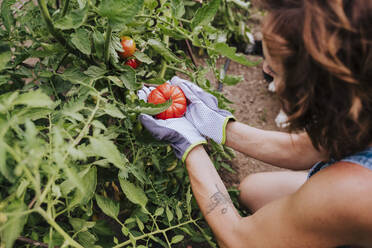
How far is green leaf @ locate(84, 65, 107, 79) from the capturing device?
1.02 metres

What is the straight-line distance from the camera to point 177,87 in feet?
4.36

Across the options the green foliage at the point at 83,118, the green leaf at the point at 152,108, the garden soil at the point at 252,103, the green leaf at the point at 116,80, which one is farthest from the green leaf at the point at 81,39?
the garden soil at the point at 252,103

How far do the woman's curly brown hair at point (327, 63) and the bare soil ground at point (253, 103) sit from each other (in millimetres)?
993

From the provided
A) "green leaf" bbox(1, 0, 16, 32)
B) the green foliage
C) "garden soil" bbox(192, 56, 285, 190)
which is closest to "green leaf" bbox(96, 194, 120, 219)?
the green foliage

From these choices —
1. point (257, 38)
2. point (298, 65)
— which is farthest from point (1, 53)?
point (257, 38)

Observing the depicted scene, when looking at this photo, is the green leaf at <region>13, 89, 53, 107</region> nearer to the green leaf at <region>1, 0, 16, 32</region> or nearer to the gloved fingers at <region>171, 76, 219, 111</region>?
the green leaf at <region>1, 0, 16, 32</region>

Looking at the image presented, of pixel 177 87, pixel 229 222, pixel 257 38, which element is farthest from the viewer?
pixel 257 38

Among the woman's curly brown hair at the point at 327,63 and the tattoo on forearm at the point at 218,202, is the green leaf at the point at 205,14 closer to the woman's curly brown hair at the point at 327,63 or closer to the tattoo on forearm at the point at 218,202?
the woman's curly brown hair at the point at 327,63

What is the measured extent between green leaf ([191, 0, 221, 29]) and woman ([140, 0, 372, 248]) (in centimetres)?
25

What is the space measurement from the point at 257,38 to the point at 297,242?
2008 millimetres

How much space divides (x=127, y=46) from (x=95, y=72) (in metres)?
0.18

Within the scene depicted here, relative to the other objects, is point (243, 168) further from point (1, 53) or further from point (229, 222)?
point (1, 53)

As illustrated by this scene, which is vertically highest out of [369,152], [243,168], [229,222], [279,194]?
[369,152]

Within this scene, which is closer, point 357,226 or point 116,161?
point 116,161
